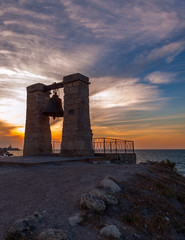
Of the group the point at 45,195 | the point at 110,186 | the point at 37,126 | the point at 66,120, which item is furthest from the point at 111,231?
the point at 37,126

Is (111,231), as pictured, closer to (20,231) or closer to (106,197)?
(106,197)

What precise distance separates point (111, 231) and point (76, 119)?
8494 mm

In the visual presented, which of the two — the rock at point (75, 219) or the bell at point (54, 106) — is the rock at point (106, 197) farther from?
the bell at point (54, 106)

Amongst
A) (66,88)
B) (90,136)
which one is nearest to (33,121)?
(66,88)

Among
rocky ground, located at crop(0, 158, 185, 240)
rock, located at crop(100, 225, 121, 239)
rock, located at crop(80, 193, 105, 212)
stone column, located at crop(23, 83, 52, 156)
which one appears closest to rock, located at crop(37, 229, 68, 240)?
rocky ground, located at crop(0, 158, 185, 240)

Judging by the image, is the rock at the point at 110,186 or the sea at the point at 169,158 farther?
the sea at the point at 169,158

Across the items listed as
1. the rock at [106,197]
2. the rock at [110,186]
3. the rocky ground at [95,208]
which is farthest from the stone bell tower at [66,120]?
the rock at [106,197]

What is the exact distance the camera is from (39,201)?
3.70 meters

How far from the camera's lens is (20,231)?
2.61 metres

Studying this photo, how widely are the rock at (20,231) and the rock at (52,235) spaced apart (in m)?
0.23

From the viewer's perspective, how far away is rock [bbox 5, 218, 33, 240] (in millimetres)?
2537

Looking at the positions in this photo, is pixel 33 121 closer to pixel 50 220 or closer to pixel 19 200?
pixel 19 200

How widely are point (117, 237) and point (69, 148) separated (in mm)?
8549

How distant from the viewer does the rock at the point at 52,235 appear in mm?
2477
